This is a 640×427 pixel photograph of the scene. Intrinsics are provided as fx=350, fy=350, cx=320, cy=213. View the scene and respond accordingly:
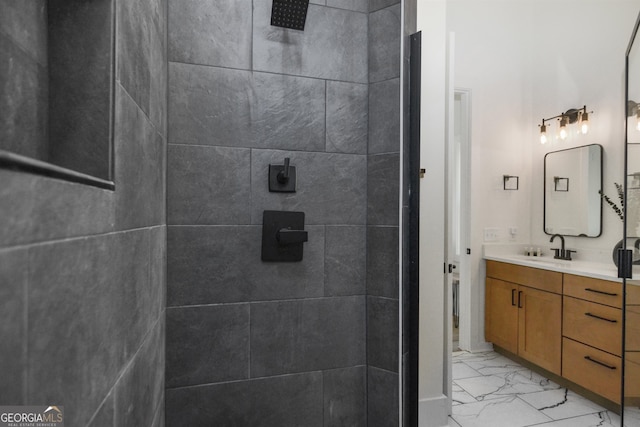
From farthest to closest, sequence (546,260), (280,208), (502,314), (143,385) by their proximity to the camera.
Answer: (502,314), (546,260), (280,208), (143,385)

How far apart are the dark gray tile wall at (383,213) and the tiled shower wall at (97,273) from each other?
898 millimetres

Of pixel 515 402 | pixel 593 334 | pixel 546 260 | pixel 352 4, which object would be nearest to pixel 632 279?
pixel 593 334

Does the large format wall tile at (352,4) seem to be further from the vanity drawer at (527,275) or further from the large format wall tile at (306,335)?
the vanity drawer at (527,275)

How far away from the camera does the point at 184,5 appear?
4.55ft

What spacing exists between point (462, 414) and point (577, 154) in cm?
253

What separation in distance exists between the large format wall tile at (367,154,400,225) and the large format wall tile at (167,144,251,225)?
0.56 m

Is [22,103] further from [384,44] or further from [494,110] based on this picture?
[494,110]

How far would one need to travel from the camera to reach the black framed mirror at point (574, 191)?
3.08m

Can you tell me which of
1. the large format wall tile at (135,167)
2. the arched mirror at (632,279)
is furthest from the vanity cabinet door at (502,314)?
the large format wall tile at (135,167)

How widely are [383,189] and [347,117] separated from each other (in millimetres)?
374

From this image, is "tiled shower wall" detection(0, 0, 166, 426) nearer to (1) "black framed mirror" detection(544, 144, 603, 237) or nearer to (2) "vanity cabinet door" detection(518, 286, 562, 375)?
(2) "vanity cabinet door" detection(518, 286, 562, 375)

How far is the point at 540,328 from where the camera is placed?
295cm

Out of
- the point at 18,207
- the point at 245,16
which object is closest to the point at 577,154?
the point at 245,16

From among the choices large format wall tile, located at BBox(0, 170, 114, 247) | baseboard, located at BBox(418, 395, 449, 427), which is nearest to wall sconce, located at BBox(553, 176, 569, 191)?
baseboard, located at BBox(418, 395, 449, 427)
